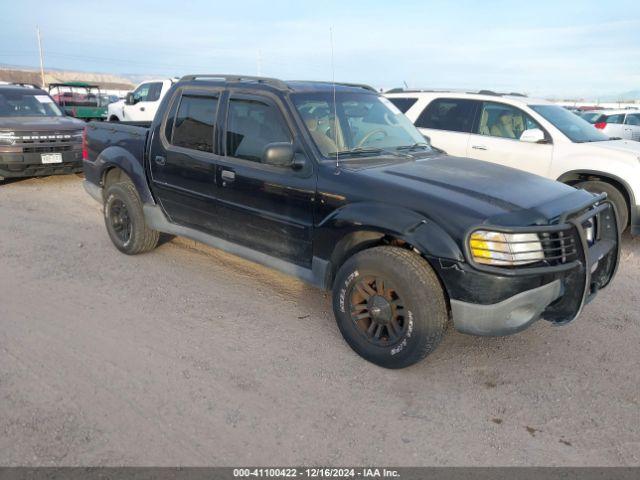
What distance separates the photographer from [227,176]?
4277mm

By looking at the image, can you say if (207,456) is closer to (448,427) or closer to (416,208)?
(448,427)

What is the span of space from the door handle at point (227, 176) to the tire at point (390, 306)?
1276 millimetres

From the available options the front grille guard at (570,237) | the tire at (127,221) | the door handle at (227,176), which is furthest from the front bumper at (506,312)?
the tire at (127,221)

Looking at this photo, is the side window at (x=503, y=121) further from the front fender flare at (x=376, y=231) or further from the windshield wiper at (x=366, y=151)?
the front fender flare at (x=376, y=231)

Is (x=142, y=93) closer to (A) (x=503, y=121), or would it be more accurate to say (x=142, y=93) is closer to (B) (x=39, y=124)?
(B) (x=39, y=124)

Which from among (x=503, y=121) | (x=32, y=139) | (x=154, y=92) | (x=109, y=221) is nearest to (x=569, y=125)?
(x=503, y=121)

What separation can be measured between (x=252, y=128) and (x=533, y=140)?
4241 mm

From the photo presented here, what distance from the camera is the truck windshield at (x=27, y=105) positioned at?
9.58 m

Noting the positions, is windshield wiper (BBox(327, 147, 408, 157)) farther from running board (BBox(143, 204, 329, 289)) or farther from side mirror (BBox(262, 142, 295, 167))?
running board (BBox(143, 204, 329, 289))

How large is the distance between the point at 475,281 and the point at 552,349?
1.25 metres

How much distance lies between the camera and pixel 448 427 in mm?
2922

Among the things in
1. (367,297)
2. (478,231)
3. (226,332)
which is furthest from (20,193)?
(478,231)

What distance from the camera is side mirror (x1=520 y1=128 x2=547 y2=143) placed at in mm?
6816

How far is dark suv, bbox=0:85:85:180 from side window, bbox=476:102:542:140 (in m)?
6.86
